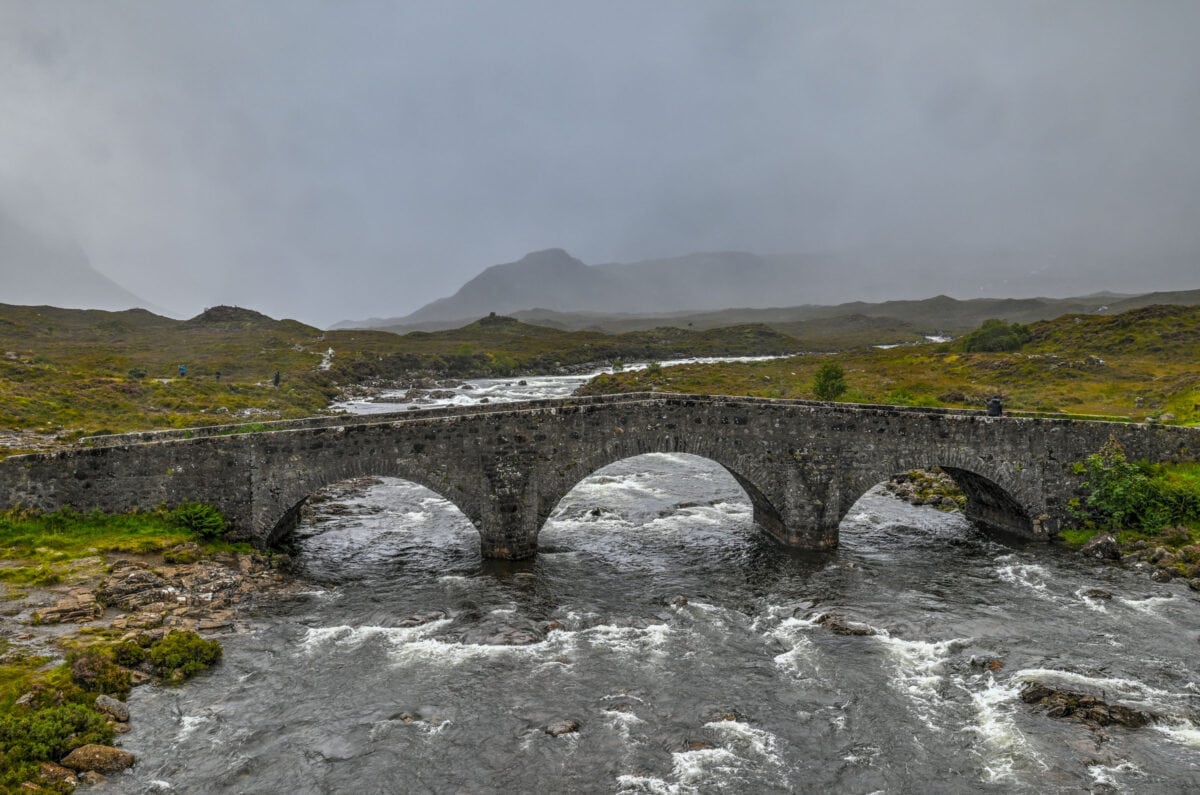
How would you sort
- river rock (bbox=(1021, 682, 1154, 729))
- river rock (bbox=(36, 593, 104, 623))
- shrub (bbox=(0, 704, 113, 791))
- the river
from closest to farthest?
shrub (bbox=(0, 704, 113, 791)) < the river < river rock (bbox=(1021, 682, 1154, 729)) < river rock (bbox=(36, 593, 104, 623))

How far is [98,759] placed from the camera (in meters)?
14.5

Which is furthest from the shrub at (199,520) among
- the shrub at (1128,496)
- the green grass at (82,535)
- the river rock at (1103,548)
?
the shrub at (1128,496)

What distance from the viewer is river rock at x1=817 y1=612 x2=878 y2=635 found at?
2236 cm

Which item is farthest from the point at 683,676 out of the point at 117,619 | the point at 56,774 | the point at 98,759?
the point at 117,619

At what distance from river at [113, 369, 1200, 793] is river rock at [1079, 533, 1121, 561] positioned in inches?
46.2

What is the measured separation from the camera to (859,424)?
29.4m

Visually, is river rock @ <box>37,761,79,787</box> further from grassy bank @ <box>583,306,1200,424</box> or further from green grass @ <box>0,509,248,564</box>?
grassy bank @ <box>583,306,1200,424</box>

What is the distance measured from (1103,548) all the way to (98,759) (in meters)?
35.2

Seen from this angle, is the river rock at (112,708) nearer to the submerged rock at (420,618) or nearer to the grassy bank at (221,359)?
the submerged rock at (420,618)

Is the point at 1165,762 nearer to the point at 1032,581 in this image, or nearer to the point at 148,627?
the point at 1032,581

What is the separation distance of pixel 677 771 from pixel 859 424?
60.9 feet

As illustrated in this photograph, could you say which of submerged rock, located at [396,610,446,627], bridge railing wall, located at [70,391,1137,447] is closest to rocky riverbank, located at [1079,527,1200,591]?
bridge railing wall, located at [70,391,1137,447]

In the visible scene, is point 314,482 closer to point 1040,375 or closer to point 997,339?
point 1040,375

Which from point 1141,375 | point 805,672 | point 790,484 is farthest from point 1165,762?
point 1141,375
